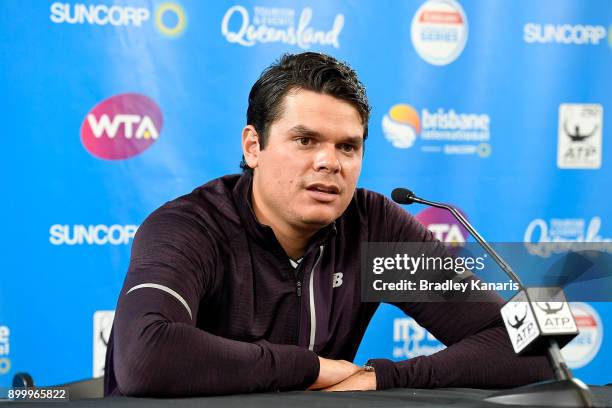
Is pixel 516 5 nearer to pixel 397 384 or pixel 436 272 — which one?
pixel 436 272

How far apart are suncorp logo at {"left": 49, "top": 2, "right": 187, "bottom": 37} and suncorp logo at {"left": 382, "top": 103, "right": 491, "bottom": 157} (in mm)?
841

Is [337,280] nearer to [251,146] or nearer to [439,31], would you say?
[251,146]

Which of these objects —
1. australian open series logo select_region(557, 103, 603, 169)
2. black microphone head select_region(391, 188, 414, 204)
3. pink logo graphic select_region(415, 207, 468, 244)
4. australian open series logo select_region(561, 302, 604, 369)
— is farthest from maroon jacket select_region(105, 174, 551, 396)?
australian open series logo select_region(561, 302, 604, 369)

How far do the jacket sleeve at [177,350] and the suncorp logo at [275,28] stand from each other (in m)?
1.30

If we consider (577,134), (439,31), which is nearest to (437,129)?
(439,31)

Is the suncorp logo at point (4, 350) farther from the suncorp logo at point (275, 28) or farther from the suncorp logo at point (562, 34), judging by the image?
the suncorp logo at point (562, 34)

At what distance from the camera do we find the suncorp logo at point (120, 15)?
246cm

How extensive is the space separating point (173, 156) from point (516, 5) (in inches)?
55.8

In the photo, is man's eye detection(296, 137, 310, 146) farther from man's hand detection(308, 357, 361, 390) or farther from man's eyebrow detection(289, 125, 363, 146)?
man's hand detection(308, 357, 361, 390)

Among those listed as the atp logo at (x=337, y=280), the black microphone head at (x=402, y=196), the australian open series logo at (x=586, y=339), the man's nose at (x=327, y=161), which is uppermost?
the man's nose at (x=327, y=161)

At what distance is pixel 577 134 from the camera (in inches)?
110

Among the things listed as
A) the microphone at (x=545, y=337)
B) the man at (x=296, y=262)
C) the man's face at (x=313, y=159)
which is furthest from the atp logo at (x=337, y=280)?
the microphone at (x=545, y=337)

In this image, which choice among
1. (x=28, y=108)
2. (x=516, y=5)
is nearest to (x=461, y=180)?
(x=516, y=5)

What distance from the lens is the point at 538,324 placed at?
968 mm
